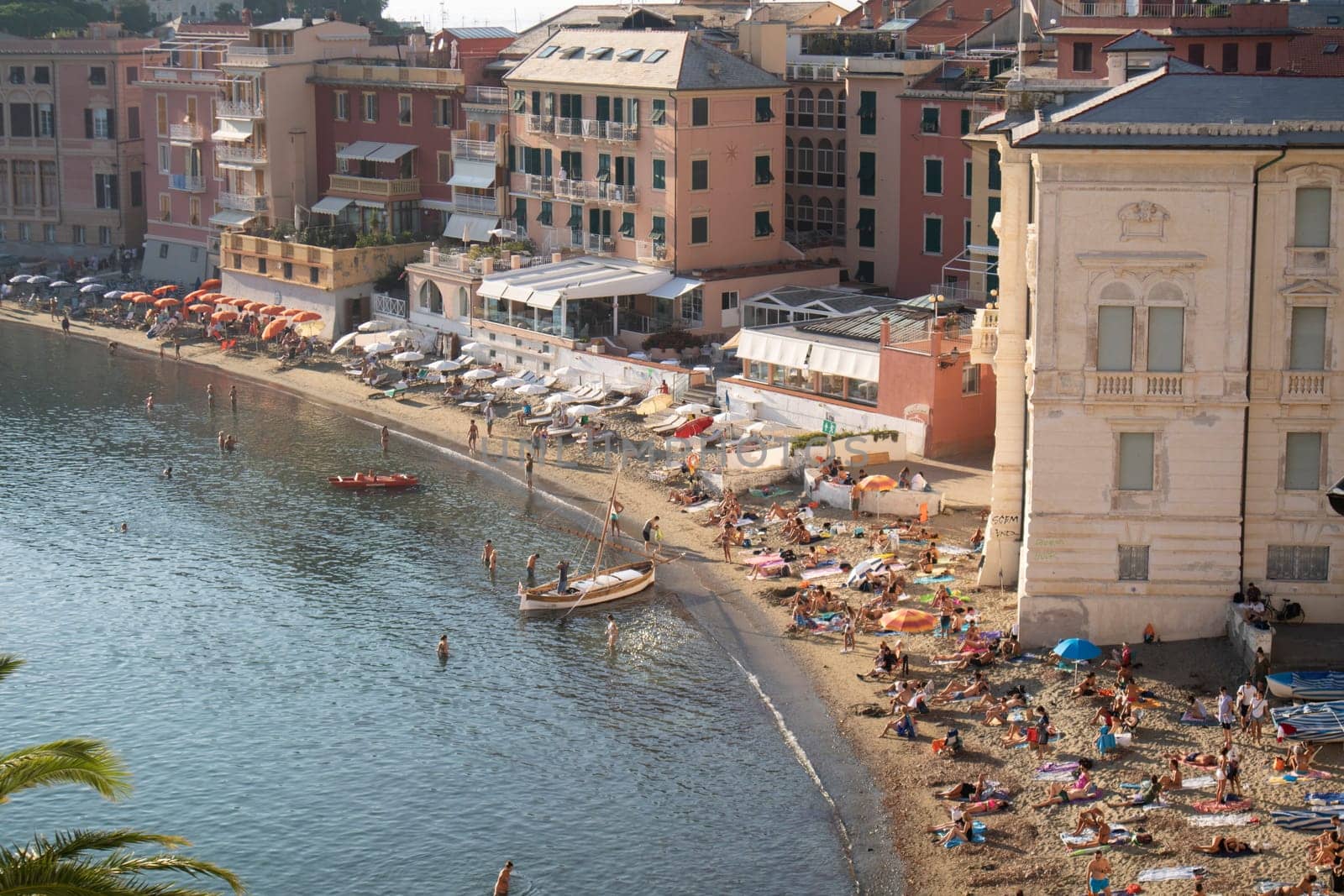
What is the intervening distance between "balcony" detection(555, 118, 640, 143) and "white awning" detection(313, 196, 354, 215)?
21157 millimetres

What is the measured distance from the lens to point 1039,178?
48594mm

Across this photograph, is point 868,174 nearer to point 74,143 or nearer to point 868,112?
point 868,112

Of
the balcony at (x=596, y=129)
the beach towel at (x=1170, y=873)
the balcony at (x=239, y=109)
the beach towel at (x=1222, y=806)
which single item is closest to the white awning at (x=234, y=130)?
the balcony at (x=239, y=109)

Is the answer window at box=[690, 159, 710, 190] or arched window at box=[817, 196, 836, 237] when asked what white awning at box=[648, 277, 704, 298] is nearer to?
window at box=[690, 159, 710, 190]

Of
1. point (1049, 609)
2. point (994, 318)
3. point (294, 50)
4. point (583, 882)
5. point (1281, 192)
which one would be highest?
point (294, 50)

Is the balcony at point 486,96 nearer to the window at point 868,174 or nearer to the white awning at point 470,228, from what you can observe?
the white awning at point 470,228

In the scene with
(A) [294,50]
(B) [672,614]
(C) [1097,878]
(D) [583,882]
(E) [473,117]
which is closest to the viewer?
(C) [1097,878]

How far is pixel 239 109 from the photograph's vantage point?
115 metres

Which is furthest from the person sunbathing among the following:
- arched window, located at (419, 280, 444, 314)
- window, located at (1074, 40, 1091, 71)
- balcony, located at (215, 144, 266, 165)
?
balcony, located at (215, 144, 266, 165)

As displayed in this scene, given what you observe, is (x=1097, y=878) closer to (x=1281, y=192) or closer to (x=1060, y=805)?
(x=1060, y=805)

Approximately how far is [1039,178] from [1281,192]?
661 centimetres

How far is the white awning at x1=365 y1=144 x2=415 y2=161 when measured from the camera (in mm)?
110312

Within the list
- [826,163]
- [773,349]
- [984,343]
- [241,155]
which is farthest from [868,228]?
[241,155]

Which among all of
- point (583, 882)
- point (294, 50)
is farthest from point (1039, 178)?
point (294, 50)
